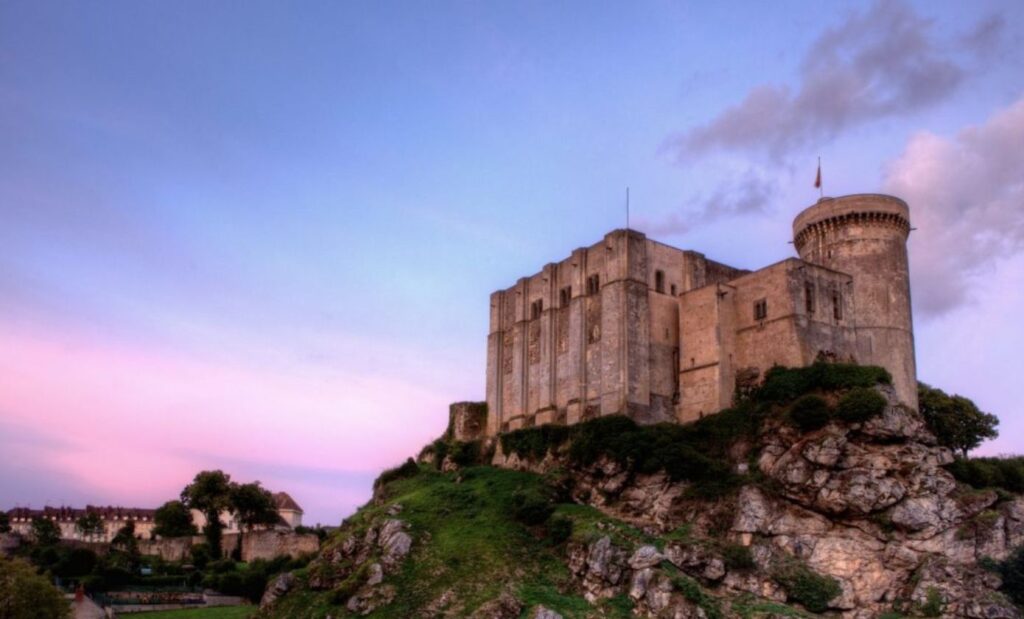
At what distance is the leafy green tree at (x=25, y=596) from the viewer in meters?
49.8

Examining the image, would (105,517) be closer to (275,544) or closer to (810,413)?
(275,544)

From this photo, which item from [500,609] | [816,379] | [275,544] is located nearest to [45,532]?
[275,544]

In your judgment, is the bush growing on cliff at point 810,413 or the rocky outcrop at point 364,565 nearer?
the rocky outcrop at point 364,565

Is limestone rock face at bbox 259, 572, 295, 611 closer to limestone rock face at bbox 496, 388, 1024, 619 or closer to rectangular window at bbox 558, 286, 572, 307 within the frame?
limestone rock face at bbox 496, 388, 1024, 619

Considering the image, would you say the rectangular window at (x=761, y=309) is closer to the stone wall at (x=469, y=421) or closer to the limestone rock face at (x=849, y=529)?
the limestone rock face at (x=849, y=529)

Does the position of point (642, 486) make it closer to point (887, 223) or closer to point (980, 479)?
point (980, 479)

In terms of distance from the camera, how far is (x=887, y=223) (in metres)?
56.8

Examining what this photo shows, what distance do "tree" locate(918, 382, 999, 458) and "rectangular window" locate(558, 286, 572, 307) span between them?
2255cm

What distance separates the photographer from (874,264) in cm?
5625

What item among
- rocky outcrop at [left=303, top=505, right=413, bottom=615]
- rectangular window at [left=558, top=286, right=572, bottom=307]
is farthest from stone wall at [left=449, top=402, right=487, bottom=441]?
rocky outcrop at [left=303, top=505, right=413, bottom=615]

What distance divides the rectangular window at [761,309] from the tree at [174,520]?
5901 cm

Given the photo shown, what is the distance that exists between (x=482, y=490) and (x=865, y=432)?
20793mm

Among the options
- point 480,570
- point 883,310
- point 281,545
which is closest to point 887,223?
point 883,310

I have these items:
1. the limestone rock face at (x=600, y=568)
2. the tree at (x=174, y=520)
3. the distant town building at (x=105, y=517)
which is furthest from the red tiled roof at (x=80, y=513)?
the limestone rock face at (x=600, y=568)
